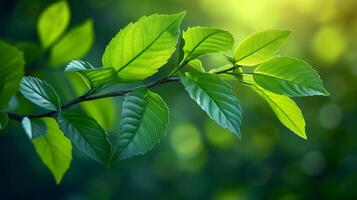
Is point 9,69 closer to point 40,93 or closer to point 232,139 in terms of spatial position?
point 40,93

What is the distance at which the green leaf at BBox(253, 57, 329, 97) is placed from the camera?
83cm

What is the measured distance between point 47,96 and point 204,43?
0.22 m

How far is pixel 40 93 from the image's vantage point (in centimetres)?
81

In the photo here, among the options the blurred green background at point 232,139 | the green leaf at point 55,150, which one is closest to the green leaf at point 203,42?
the green leaf at point 55,150

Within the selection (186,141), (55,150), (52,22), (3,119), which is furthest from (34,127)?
(186,141)

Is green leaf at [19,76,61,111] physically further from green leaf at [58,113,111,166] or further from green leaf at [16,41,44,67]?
green leaf at [16,41,44,67]

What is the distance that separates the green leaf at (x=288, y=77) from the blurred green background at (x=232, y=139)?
1684mm

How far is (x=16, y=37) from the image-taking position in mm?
3246

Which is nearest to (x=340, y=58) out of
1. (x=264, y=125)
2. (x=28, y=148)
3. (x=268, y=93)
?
(x=264, y=125)

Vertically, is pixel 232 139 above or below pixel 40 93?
below

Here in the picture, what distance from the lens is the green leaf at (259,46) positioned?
861 mm

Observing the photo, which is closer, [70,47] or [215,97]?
[215,97]

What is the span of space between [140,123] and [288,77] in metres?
0.22

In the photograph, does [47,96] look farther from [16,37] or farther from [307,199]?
[16,37]
